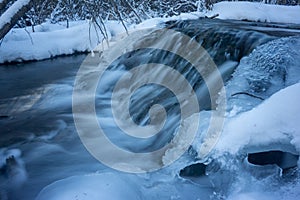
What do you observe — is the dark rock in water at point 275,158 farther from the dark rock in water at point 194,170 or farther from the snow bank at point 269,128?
the dark rock in water at point 194,170

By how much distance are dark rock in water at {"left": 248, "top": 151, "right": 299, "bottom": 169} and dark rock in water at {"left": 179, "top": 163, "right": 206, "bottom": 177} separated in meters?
0.41

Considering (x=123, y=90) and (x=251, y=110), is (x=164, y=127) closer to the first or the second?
(x=251, y=110)

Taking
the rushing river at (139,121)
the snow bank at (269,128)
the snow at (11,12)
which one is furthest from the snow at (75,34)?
the snow at (11,12)

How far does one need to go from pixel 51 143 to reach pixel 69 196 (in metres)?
1.75

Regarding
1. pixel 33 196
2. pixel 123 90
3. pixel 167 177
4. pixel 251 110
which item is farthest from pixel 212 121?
pixel 123 90

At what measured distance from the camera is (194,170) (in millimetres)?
2781

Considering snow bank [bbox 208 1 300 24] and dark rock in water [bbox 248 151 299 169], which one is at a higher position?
snow bank [bbox 208 1 300 24]

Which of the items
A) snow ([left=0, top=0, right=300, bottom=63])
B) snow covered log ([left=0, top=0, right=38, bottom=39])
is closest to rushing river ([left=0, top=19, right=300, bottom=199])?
snow covered log ([left=0, top=0, right=38, bottom=39])

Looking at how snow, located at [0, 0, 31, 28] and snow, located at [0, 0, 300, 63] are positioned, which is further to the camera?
snow, located at [0, 0, 300, 63]

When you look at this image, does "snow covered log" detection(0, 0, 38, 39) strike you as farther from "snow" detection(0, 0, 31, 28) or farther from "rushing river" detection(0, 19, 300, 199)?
"rushing river" detection(0, 19, 300, 199)

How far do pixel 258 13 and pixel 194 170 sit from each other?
5946 millimetres

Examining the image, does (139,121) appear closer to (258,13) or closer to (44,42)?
(258,13)

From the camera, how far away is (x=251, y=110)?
2.74 meters

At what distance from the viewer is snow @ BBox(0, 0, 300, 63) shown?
300 inches
